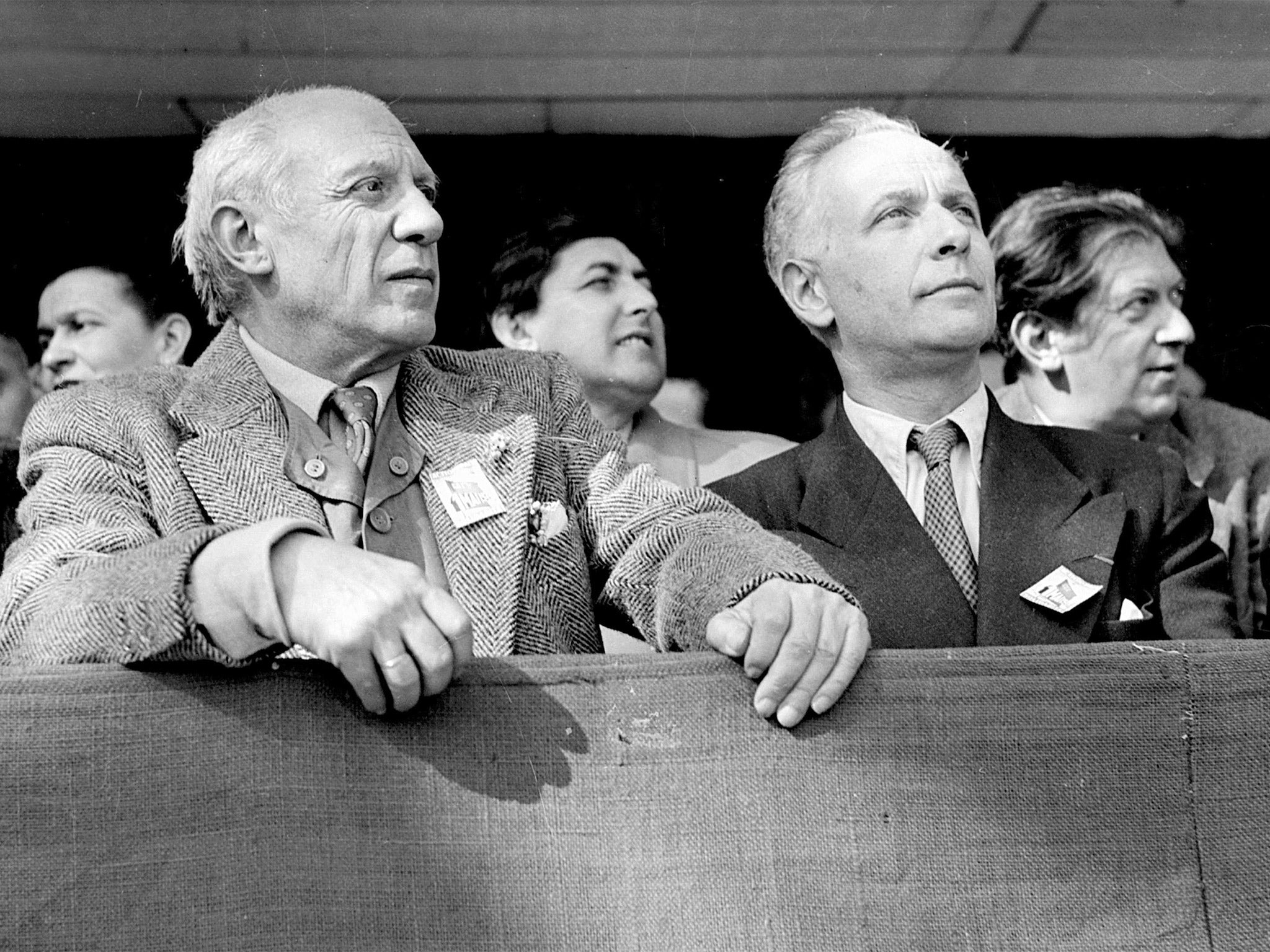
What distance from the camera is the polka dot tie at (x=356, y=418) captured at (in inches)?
77.4

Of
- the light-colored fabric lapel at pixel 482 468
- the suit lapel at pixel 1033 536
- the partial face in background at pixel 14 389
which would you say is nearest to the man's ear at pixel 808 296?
the suit lapel at pixel 1033 536

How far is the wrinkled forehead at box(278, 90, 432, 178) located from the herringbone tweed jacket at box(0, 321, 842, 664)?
26cm

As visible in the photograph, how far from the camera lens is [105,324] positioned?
3287 mm

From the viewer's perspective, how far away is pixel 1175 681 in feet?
4.96

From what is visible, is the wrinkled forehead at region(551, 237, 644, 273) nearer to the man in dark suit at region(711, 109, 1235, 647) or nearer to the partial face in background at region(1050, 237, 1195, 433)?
the man in dark suit at region(711, 109, 1235, 647)

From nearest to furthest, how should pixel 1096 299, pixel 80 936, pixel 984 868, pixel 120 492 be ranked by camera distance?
pixel 80 936 < pixel 984 868 < pixel 120 492 < pixel 1096 299

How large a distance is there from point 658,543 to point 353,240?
2.01 ft

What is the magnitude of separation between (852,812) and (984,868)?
0.14 metres

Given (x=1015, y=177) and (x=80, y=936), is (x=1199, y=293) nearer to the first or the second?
(x=1015, y=177)

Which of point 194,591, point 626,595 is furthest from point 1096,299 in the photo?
point 194,591

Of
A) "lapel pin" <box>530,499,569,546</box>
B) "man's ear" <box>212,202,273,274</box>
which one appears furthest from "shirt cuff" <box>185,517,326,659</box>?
"man's ear" <box>212,202,273,274</box>

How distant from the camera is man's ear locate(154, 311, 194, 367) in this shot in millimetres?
3311

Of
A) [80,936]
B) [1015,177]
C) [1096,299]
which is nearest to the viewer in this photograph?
[80,936]

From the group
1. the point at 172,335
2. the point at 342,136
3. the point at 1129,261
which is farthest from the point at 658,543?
the point at 172,335
